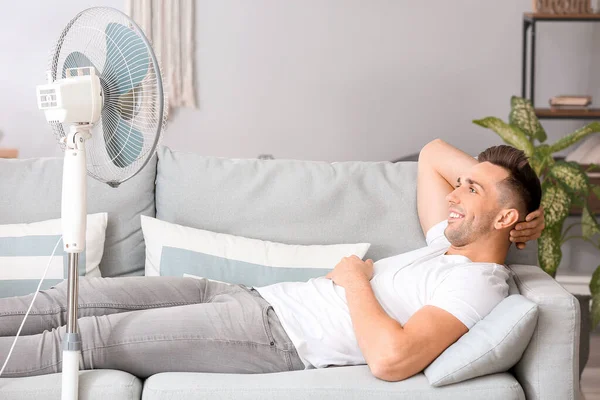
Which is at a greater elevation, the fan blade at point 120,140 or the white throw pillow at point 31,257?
the fan blade at point 120,140

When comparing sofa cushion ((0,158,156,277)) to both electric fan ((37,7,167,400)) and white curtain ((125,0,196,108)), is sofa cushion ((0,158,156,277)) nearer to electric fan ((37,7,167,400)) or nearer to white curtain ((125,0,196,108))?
electric fan ((37,7,167,400))

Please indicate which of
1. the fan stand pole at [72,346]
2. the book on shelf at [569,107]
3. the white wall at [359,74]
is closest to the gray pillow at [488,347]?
the fan stand pole at [72,346]

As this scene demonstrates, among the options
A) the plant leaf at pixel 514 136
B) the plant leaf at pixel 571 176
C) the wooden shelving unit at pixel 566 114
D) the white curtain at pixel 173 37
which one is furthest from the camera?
the white curtain at pixel 173 37

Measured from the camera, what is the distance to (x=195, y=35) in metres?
4.70

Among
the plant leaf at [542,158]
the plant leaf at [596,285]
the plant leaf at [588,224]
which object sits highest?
the plant leaf at [542,158]

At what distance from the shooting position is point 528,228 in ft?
6.73

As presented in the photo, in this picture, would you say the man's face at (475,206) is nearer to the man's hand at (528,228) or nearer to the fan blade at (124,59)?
the man's hand at (528,228)

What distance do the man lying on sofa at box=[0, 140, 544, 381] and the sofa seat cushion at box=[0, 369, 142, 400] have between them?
0.18 ft

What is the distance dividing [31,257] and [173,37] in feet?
8.46

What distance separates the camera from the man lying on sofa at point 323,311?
5.99 feet

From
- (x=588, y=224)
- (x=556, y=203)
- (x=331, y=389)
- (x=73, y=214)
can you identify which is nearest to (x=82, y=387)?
(x=73, y=214)

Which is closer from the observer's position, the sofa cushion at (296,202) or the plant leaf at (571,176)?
the sofa cushion at (296,202)

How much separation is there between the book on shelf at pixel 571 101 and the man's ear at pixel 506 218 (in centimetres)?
252

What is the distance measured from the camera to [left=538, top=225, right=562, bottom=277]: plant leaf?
298 cm
